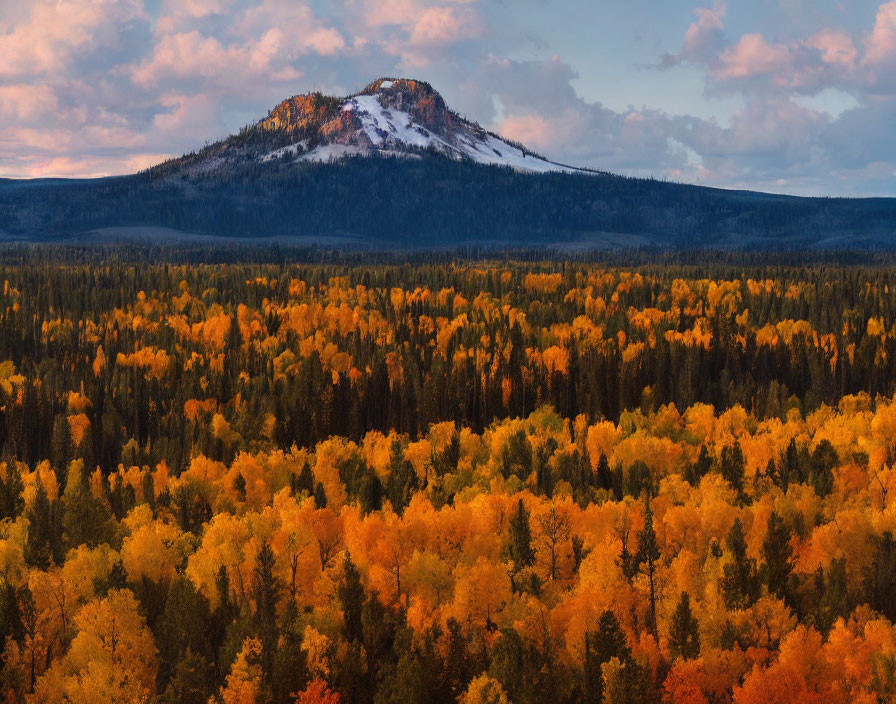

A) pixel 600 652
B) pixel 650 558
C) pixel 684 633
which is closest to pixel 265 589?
pixel 600 652

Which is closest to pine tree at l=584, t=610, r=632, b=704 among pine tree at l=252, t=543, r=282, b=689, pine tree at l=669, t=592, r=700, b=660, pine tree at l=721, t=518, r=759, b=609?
pine tree at l=669, t=592, r=700, b=660

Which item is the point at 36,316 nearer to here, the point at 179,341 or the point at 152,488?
the point at 179,341

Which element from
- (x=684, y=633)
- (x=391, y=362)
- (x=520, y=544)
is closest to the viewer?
(x=684, y=633)

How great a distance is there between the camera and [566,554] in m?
15.5

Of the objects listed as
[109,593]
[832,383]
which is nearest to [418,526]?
[109,593]

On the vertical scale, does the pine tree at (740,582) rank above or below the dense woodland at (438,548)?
above

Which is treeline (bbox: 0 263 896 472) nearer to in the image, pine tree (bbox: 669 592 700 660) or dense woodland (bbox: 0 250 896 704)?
dense woodland (bbox: 0 250 896 704)

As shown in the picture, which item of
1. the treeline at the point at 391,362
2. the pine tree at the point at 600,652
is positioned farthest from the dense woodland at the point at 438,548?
the treeline at the point at 391,362

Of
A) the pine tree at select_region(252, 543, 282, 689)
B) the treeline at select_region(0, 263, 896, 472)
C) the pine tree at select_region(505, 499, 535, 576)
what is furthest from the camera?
the treeline at select_region(0, 263, 896, 472)

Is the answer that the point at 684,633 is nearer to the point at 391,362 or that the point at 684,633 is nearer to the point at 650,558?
the point at 650,558

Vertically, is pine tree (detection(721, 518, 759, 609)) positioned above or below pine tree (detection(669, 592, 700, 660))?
above

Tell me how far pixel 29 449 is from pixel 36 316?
1814 inches

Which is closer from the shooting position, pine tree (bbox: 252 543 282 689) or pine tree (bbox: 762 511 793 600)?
pine tree (bbox: 252 543 282 689)

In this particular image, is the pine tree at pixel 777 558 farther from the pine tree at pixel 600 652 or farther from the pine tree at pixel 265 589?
the pine tree at pixel 265 589
